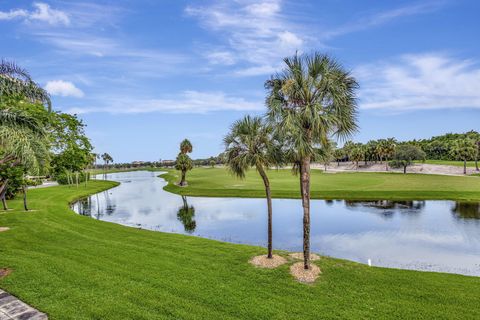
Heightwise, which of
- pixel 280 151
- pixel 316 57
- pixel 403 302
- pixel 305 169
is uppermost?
pixel 316 57

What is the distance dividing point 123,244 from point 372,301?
14208mm

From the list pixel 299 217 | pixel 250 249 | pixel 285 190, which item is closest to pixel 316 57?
pixel 250 249

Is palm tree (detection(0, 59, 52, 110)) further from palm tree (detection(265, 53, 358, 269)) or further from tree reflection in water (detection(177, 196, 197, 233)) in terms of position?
tree reflection in water (detection(177, 196, 197, 233))

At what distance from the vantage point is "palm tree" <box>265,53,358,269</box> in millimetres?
12594

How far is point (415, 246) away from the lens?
875 inches

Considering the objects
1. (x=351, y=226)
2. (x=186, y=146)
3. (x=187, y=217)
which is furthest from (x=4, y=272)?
(x=186, y=146)

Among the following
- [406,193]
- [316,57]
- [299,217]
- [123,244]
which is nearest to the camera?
[316,57]

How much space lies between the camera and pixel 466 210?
35.6 meters

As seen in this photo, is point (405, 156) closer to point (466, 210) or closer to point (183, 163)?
point (466, 210)

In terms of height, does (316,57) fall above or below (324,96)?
above

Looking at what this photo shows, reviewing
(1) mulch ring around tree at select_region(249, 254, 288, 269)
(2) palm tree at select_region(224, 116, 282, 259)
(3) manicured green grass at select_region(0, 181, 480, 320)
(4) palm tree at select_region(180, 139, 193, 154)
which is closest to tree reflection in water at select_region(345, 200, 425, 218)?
(1) mulch ring around tree at select_region(249, 254, 288, 269)

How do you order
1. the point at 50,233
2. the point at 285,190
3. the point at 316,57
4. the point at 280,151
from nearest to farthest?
the point at 316,57 → the point at 280,151 → the point at 50,233 → the point at 285,190

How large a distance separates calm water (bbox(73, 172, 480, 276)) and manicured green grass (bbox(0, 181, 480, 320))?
21.1ft

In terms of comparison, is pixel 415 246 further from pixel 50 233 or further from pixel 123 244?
pixel 50 233
